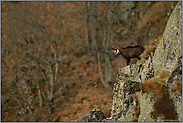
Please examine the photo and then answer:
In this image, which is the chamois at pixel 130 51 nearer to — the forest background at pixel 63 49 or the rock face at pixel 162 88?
the rock face at pixel 162 88

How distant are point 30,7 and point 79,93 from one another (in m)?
8.76

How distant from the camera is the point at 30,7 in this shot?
15008 millimetres

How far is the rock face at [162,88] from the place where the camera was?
131 inches

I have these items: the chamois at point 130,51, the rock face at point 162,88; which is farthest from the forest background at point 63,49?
the rock face at point 162,88

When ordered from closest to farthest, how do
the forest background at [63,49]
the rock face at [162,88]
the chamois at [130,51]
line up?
the rock face at [162,88]
the chamois at [130,51]
the forest background at [63,49]

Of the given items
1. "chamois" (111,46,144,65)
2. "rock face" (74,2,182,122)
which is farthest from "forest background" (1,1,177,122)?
"rock face" (74,2,182,122)

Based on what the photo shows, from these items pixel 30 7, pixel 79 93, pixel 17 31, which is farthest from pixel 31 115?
pixel 30 7

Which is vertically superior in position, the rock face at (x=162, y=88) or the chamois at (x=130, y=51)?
the chamois at (x=130, y=51)

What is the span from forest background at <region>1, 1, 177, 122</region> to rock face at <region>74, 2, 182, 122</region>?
361 inches

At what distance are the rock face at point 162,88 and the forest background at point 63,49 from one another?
9177mm

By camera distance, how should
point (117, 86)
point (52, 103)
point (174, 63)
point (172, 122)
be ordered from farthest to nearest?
1. point (52, 103)
2. point (117, 86)
3. point (174, 63)
4. point (172, 122)

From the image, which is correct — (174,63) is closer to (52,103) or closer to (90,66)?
(52,103)

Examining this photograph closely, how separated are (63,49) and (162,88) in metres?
13.6

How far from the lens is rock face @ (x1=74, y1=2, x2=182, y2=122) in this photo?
131 inches
